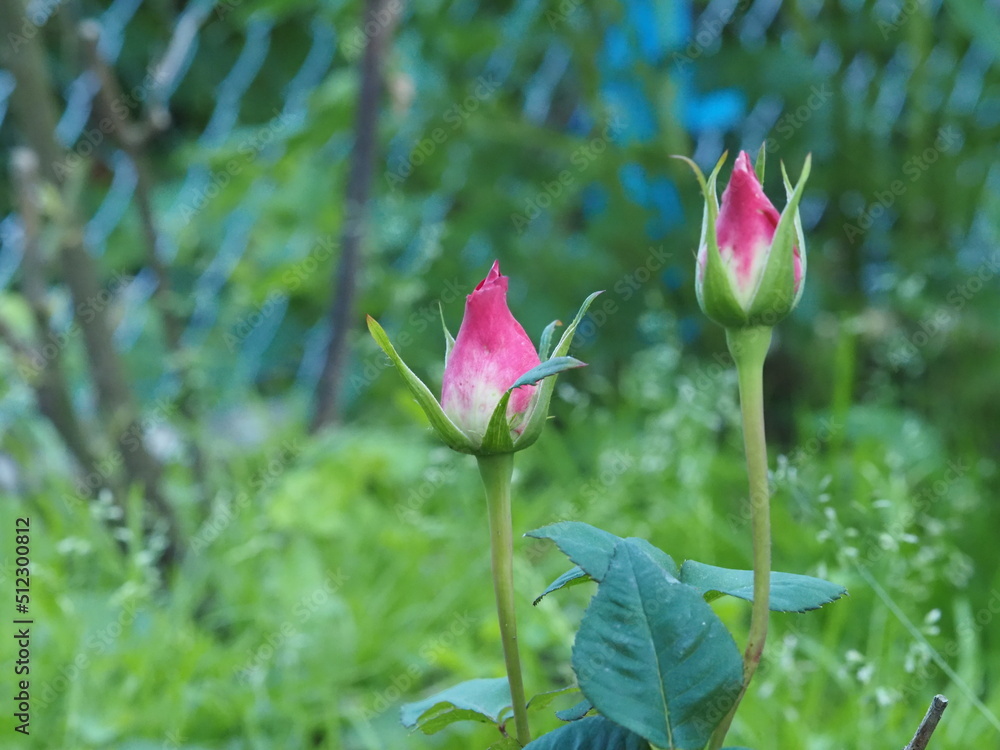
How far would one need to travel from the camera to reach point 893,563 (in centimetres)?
96

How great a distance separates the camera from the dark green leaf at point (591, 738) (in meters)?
0.33

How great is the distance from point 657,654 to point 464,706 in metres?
0.11

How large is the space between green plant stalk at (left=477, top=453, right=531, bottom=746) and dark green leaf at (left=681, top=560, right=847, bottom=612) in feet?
0.22

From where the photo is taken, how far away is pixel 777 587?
0.36 m

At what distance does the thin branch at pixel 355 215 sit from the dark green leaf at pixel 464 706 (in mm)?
→ 1085

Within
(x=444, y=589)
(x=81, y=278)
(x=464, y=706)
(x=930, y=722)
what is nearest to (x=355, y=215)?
(x=81, y=278)

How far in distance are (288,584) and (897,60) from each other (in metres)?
1.58

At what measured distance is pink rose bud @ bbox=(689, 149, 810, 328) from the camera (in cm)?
33

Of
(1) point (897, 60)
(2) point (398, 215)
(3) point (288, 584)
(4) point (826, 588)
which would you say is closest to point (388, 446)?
(3) point (288, 584)

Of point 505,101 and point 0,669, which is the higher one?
point 505,101

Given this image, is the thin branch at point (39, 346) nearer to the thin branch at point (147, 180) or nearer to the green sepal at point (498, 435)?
the thin branch at point (147, 180)

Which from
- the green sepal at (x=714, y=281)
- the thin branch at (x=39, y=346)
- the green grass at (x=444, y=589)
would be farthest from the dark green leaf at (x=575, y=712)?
the thin branch at (x=39, y=346)

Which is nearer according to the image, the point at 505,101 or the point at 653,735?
the point at 653,735

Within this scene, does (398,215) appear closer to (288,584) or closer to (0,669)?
(288,584)
